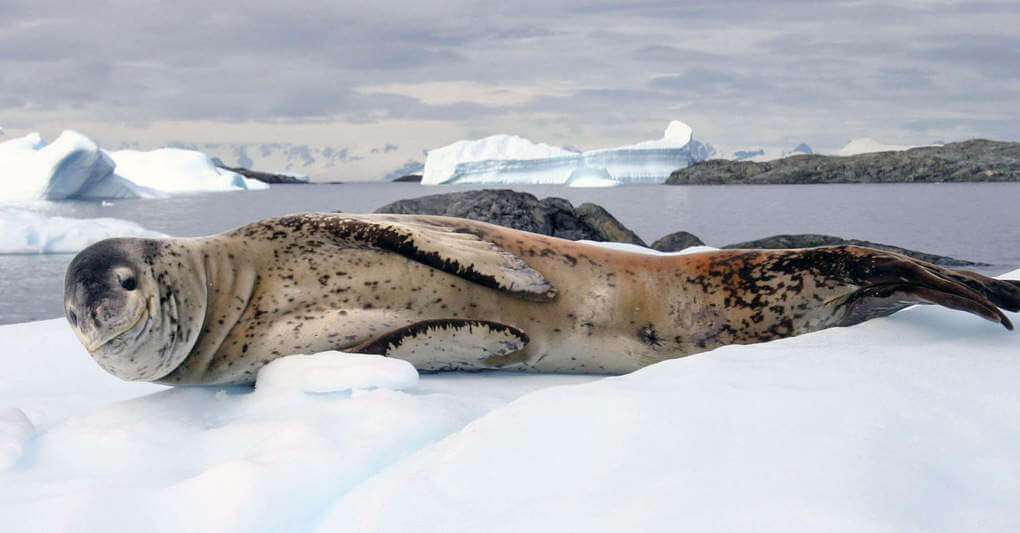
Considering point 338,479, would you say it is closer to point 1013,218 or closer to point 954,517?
point 954,517

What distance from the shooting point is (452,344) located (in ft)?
9.21

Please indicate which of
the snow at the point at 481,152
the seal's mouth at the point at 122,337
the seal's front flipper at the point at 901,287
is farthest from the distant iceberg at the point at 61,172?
the seal's front flipper at the point at 901,287

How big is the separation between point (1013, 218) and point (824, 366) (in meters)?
19.3

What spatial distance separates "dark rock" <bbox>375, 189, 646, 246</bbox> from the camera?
8453 mm

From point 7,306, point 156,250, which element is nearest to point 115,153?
point 7,306

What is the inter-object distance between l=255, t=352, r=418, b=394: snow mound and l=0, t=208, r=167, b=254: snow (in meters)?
9.56

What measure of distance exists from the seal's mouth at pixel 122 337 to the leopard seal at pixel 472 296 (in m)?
0.12

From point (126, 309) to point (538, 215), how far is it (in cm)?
642

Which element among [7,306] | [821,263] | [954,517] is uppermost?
[821,263]

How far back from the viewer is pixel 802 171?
5878 cm

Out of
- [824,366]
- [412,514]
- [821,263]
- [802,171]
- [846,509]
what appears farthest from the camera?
[802,171]

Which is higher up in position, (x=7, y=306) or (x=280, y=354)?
(x=280, y=354)

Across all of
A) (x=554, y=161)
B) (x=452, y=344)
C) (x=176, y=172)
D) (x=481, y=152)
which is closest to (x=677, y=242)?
(x=452, y=344)

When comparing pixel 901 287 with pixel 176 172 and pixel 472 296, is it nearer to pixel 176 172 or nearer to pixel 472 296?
pixel 472 296
